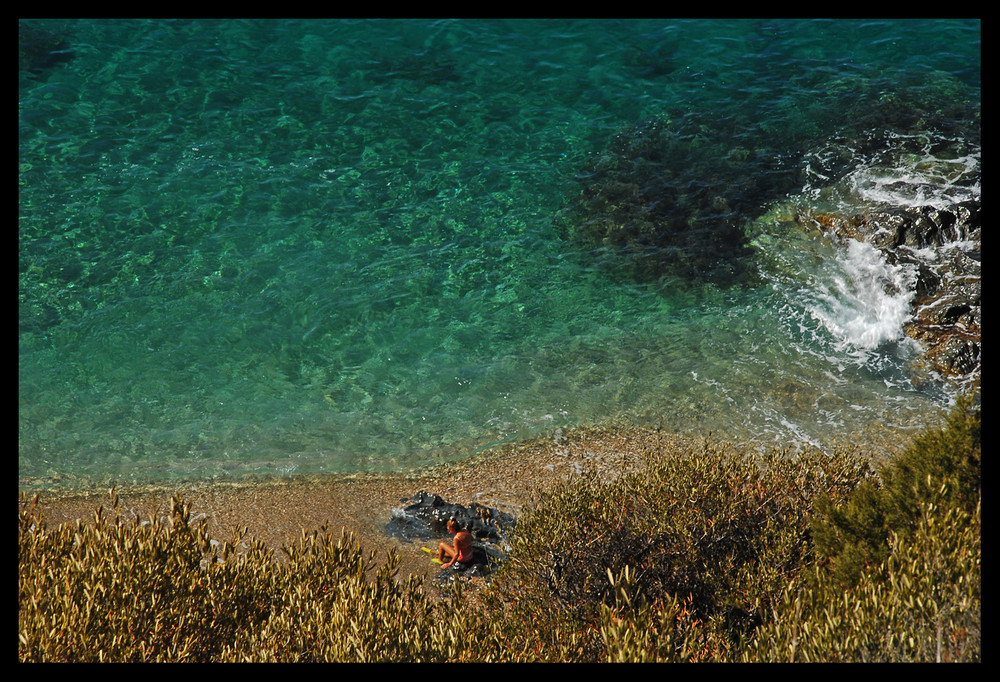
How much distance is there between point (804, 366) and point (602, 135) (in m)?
11.9

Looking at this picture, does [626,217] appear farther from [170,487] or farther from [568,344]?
[170,487]

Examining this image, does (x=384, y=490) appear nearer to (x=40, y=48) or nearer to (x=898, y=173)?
(x=898, y=173)

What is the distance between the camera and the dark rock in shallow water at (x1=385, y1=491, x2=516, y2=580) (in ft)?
49.2

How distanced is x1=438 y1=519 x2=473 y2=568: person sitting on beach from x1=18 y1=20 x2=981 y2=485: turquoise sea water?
3048 millimetres

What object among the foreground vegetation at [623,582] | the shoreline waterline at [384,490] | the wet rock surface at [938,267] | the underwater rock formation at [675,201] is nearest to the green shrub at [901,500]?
the foreground vegetation at [623,582]

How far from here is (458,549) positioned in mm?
14570

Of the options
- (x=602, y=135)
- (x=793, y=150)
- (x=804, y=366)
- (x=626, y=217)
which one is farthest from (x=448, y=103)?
(x=804, y=366)

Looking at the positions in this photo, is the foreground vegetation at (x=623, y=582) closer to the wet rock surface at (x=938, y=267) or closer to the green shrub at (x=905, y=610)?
the green shrub at (x=905, y=610)

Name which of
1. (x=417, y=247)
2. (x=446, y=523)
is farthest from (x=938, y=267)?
(x=446, y=523)

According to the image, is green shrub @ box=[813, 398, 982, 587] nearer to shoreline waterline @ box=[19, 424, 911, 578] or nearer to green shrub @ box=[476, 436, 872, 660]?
green shrub @ box=[476, 436, 872, 660]

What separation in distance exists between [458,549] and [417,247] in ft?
36.6

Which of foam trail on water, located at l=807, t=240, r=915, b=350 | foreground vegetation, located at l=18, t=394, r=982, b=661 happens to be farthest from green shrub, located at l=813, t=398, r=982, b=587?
foam trail on water, located at l=807, t=240, r=915, b=350

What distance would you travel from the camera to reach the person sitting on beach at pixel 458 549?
14.5 meters
